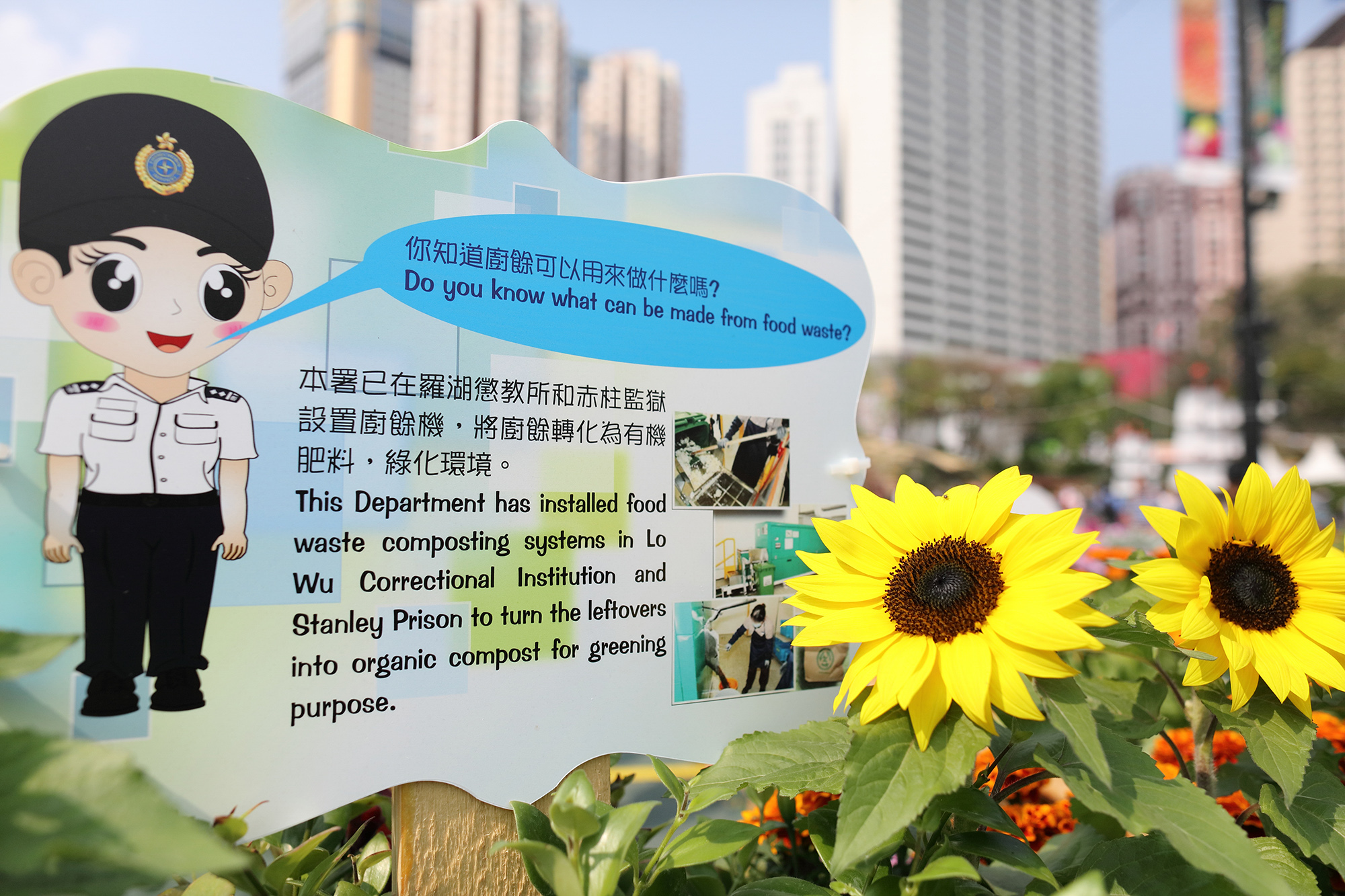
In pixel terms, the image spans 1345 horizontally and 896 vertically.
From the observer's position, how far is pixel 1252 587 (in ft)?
3.49

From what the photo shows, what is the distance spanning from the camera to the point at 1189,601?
106 centimetres

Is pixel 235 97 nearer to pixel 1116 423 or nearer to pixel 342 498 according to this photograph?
pixel 342 498

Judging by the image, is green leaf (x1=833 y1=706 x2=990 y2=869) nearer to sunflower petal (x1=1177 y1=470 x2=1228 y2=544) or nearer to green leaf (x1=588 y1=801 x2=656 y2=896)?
green leaf (x1=588 y1=801 x2=656 y2=896)

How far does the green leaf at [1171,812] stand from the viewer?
0.78 metres

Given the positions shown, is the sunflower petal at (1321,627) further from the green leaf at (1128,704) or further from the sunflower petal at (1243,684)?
the green leaf at (1128,704)

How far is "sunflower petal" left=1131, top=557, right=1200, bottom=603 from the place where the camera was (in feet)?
3.45

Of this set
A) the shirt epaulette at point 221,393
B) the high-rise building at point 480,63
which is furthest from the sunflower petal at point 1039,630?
the high-rise building at point 480,63

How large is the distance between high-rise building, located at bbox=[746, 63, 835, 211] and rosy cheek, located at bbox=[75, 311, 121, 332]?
244 ft

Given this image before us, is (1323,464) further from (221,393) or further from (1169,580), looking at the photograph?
(221,393)

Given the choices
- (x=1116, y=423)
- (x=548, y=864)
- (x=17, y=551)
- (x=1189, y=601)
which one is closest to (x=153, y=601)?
(x=17, y=551)

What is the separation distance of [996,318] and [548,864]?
7724cm

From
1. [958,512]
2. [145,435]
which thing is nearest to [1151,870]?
[958,512]

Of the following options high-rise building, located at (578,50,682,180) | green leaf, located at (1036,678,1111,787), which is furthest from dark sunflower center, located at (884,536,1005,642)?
high-rise building, located at (578,50,682,180)

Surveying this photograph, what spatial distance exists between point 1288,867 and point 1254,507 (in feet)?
1.61
